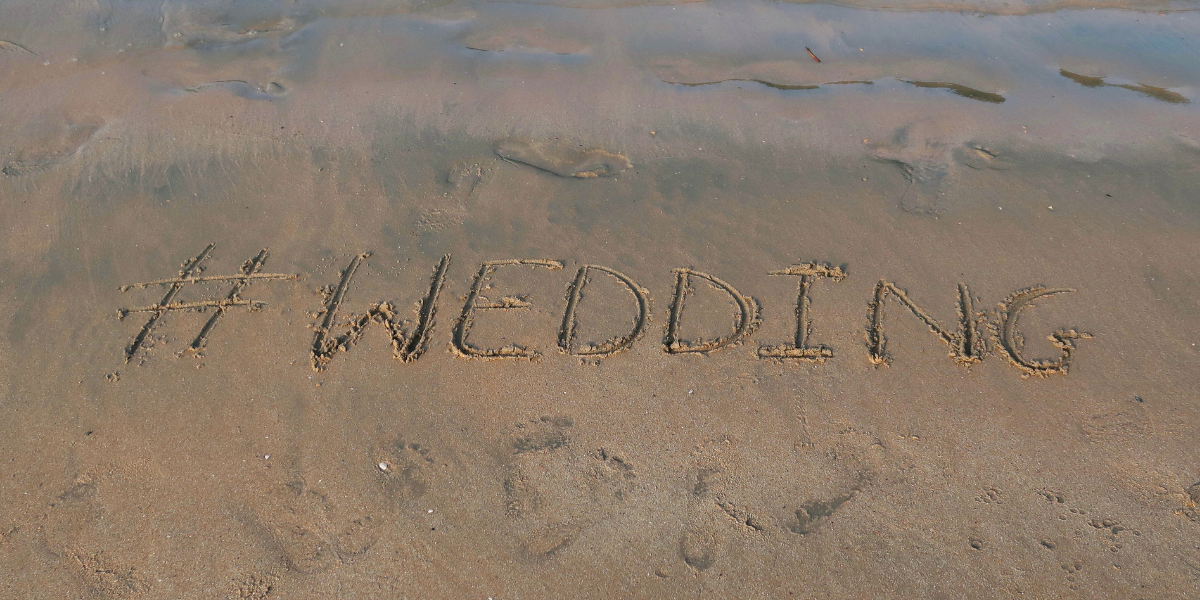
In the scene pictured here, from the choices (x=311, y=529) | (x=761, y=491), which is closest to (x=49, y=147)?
(x=311, y=529)

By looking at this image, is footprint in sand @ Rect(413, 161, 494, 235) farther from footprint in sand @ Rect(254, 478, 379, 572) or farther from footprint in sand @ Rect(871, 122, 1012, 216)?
footprint in sand @ Rect(871, 122, 1012, 216)

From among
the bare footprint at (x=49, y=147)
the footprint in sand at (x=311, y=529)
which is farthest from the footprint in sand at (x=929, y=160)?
the bare footprint at (x=49, y=147)

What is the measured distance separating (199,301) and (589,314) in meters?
2.06

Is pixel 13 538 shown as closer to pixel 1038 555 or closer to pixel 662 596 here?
pixel 662 596

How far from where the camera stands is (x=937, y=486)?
2713mm

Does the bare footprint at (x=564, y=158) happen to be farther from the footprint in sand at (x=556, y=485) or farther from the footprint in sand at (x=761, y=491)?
the footprint in sand at (x=761, y=491)

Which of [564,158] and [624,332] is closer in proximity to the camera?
[624,332]

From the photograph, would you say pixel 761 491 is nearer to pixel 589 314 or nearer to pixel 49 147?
pixel 589 314

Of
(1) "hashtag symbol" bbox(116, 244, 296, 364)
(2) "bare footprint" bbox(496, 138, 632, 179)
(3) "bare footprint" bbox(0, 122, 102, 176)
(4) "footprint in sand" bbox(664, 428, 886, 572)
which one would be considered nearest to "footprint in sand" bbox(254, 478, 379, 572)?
(1) "hashtag symbol" bbox(116, 244, 296, 364)

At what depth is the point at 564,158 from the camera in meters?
4.25

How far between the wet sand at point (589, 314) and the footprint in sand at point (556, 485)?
0.05ft

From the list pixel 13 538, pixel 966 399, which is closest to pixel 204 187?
pixel 13 538

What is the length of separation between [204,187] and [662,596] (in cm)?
360

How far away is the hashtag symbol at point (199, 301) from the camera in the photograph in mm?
3283
